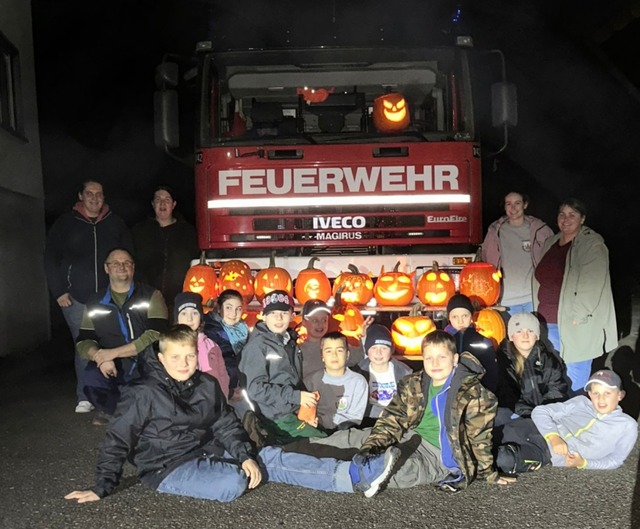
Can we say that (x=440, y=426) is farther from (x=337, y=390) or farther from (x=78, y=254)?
(x=78, y=254)

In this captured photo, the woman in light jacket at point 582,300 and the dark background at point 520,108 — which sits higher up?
the dark background at point 520,108

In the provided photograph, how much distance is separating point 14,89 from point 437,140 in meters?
6.39

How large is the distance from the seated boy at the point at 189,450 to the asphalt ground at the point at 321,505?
0.09m

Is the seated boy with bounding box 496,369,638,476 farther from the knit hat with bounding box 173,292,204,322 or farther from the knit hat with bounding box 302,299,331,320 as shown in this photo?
the knit hat with bounding box 173,292,204,322

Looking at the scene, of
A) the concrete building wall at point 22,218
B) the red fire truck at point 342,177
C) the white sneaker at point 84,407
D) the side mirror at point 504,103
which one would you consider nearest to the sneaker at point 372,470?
the red fire truck at point 342,177

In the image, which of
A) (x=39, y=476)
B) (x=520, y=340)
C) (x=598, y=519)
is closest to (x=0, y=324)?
(x=39, y=476)

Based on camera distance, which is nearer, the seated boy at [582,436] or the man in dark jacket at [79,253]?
the seated boy at [582,436]

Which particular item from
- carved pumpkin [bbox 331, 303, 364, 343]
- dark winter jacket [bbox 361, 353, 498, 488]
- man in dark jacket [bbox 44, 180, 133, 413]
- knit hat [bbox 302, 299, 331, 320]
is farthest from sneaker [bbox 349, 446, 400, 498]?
man in dark jacket [bbox 44, 180, 133, 413]

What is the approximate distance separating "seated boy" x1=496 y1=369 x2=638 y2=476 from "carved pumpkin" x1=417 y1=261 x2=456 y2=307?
6.17 ft

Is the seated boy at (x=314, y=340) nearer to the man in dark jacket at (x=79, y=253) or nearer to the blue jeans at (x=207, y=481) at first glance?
the blue jeans at (x=207, y=481)

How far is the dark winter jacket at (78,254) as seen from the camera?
620 centimetres

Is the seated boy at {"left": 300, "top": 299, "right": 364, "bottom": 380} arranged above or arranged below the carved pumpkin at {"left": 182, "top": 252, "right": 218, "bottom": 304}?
below

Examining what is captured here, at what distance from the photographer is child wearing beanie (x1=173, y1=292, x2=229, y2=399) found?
5031 millimetres

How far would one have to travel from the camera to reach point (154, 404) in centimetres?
402
